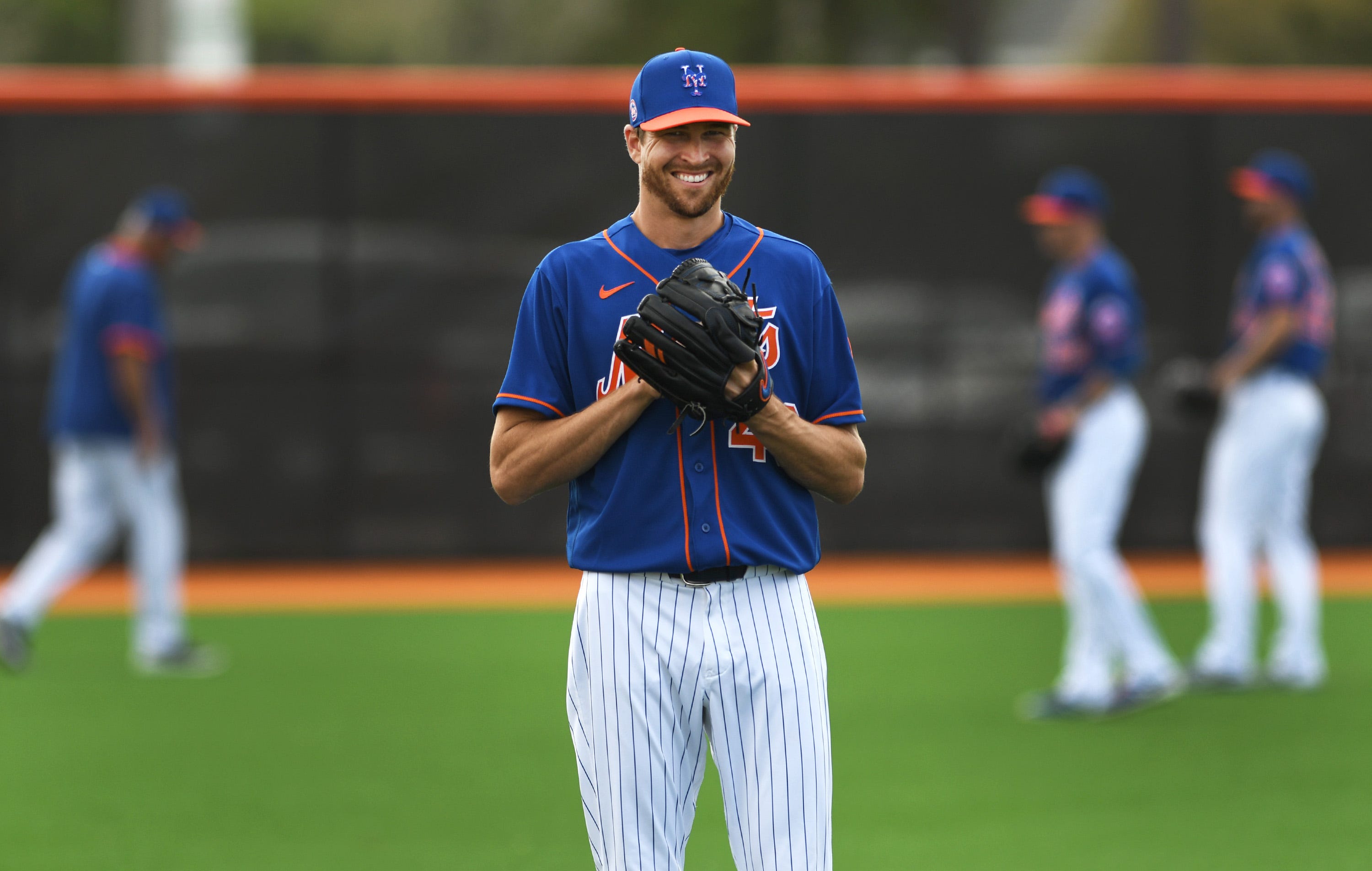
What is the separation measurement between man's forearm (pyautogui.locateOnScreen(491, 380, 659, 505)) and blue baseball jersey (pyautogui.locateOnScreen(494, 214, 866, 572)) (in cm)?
4

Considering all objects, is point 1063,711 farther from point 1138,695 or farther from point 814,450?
point 814,450

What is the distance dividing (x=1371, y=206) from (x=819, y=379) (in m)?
9.84

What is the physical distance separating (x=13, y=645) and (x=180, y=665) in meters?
0.79

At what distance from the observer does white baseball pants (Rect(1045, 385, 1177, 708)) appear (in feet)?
21.7

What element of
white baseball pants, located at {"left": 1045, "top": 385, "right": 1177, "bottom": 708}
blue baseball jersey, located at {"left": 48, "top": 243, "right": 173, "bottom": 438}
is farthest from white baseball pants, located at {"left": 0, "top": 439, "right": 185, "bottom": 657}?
white baseball pants, located at {"left": 1045, "top": 385, "right": 1177, "bottom": 708}

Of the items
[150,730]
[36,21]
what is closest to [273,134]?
[36,21]

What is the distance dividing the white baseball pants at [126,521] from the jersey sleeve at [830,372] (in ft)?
18.5

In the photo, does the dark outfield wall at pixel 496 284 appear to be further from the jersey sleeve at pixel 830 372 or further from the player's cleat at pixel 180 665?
the jersey sleeve at pixel 830 372

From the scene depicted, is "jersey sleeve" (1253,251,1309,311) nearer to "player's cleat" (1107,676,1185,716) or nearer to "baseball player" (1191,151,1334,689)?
"baseball player" (1191,151,1334,689)

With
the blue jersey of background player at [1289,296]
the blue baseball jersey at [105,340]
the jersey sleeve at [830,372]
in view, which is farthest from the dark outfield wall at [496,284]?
the jersey sleeve at [830,372]

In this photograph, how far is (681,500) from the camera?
9.00 ft

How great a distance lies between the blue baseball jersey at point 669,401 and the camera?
2.74 metres

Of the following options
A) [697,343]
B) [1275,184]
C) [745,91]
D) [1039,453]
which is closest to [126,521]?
[1039,453]

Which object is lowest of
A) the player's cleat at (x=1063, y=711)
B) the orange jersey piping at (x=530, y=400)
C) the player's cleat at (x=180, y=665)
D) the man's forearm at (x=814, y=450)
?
the player's cleat at (x=180, y=665)
